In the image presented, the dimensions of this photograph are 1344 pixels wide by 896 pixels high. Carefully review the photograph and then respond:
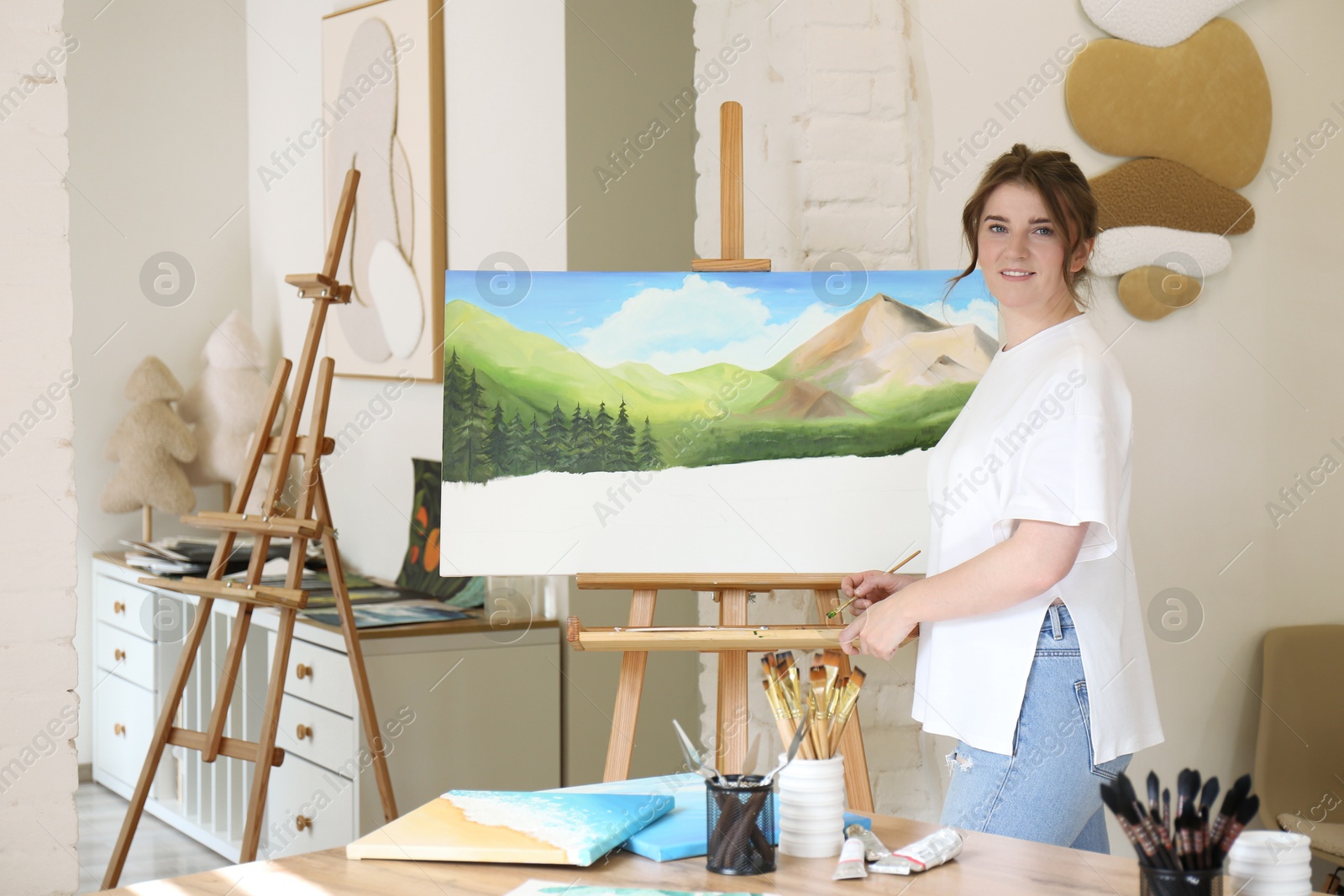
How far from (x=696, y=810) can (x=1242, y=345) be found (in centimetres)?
192

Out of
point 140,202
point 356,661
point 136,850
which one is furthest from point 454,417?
point 140,202

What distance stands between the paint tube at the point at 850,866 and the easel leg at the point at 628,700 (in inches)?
29.9

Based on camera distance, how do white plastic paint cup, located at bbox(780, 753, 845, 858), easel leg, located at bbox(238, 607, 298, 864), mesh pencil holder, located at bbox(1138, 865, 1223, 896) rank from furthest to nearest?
easel leg, located at bbox(238, 607, 298, 864) → white plastic paint cup, located at bbox(780, 753, 845, 858) → mesh pencil holder, located at bbox(1138, 865, 1223, 896)

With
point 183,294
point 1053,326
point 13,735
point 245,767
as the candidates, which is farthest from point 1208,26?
point 183,294

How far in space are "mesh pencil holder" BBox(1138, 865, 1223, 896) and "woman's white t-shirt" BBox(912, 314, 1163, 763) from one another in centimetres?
54

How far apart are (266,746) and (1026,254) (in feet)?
5.77

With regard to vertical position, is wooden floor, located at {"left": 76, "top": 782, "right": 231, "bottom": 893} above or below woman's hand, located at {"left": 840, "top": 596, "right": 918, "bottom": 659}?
below

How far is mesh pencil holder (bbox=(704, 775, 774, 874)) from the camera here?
1180mm

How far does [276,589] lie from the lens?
8.23ft

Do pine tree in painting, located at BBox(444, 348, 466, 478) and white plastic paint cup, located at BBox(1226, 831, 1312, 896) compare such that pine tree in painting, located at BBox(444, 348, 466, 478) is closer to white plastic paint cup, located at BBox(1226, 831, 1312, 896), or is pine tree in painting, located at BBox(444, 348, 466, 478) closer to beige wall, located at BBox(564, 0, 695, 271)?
beige wall, located at BBox(564, 0, 695, 271)

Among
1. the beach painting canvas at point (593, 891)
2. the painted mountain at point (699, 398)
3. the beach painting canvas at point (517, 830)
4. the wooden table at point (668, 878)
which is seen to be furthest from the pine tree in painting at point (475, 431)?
the beach painting canvas at point (593, 891)

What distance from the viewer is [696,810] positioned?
1.34m

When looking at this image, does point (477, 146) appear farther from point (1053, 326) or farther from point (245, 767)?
point (1053, 326)

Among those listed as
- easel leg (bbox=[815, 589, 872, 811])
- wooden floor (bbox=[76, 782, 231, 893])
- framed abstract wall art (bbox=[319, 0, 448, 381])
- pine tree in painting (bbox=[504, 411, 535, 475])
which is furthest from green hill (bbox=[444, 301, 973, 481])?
wooden floor (bbox=[76, 782, 231, 893])
